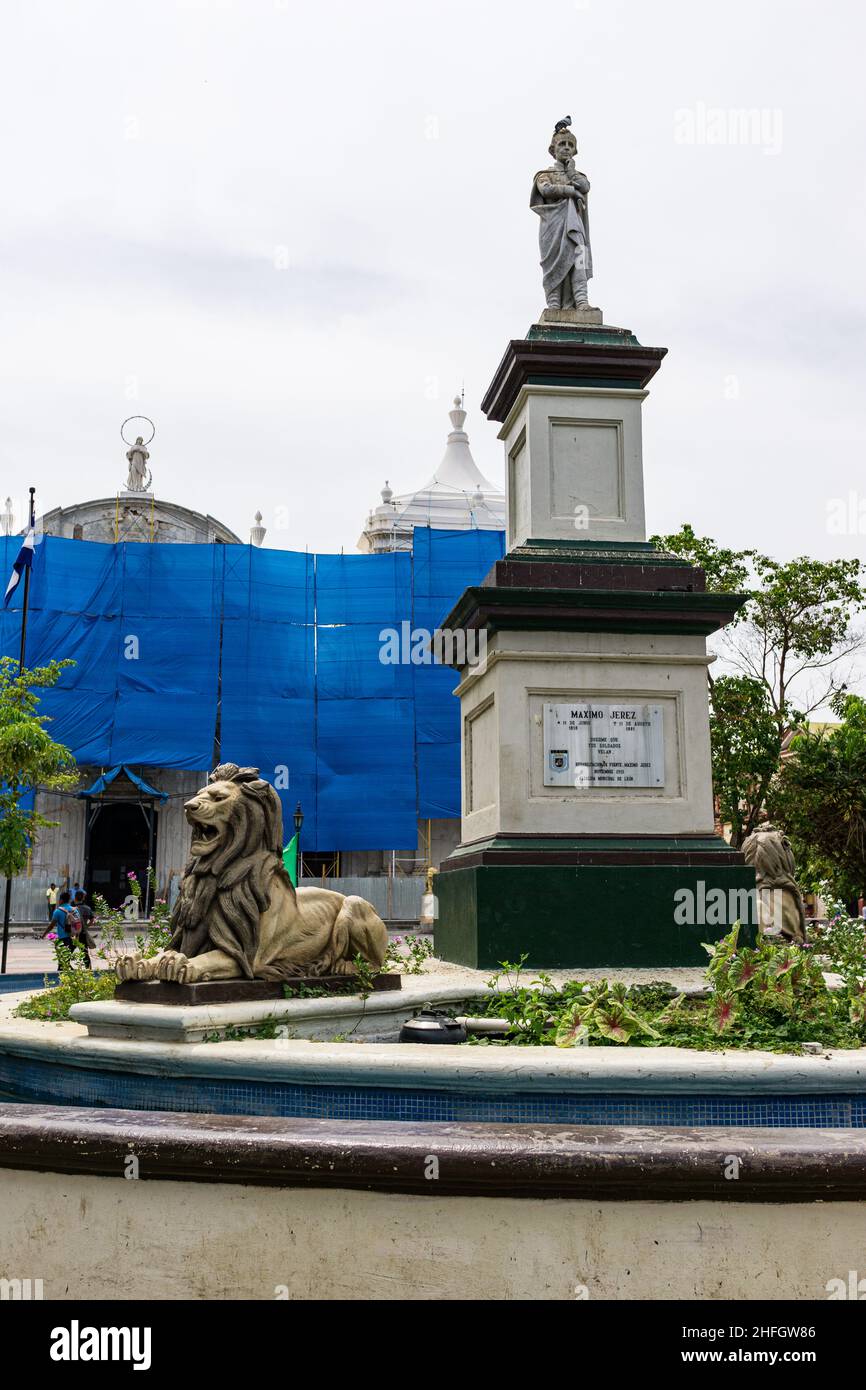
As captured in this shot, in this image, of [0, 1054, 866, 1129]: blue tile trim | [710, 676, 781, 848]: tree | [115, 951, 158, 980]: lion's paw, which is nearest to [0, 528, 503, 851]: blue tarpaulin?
[710, 676, 781, 848]: tree

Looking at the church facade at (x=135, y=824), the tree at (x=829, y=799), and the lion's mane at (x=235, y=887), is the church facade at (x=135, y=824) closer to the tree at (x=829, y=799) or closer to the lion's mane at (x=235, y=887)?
the tree at (x=829, y=799)

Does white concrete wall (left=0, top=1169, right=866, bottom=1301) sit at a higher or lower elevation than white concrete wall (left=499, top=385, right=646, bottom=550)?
lower

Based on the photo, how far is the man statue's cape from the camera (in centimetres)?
1234

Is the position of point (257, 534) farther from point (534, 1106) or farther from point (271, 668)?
point (534, 1106)

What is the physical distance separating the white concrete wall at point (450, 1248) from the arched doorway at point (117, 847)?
3598 centimetres

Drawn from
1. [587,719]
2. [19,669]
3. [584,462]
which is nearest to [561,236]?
[584,462]

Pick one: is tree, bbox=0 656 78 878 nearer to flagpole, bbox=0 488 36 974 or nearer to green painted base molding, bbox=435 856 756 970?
flagpole, bbox=0 488 36 974

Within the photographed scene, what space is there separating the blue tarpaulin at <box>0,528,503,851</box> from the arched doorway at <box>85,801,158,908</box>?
3.62 m

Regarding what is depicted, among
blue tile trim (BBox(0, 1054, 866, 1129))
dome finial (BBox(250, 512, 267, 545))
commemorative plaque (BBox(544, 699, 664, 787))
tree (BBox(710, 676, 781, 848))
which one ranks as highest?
dome finial (BBox(250, 512, 267, 545))

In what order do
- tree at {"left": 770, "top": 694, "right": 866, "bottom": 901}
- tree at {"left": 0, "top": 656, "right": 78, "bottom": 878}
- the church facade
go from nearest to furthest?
tree at {"left": 0, "top": 656, "right": 78, "bottom": 878} → tree at {"left": 770, "top": 694, "right": 866, "bottom": 901} → the church facade

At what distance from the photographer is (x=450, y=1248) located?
12.2 ft

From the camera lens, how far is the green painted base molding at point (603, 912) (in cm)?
977

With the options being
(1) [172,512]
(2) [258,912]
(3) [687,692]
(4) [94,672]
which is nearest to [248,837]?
(2) [258,912]
